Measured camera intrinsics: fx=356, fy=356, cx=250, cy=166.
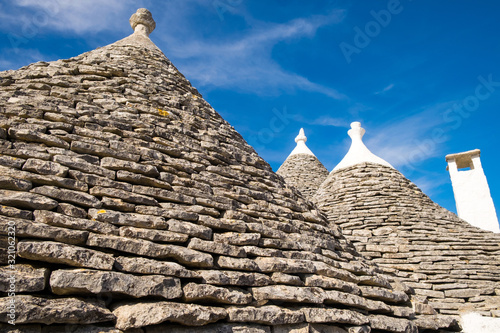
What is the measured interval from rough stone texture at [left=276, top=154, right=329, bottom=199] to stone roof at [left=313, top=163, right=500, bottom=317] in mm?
4606

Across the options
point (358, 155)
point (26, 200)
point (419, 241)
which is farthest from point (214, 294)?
point (358, 155)

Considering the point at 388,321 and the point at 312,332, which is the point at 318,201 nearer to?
the point at 388,321

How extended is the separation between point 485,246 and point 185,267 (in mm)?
6830

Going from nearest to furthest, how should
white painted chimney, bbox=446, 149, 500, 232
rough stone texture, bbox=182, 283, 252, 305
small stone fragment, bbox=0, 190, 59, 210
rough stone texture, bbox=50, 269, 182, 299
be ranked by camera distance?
rough stone texture, bbox=50, 269, 182, 299, small stone fragment, bbox=0, 190, 59, 210, rough stone texture, bbox=182, 283, 252, 305, white painted chimney, bbox=446, 149, 500, 232

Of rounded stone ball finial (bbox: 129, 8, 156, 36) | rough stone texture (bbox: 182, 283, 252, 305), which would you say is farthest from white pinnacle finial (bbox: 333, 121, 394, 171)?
rough stone texture (bbox: 182, 283, 252, 305)

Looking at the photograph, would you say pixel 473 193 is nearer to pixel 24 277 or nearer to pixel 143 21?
pixel 143 21

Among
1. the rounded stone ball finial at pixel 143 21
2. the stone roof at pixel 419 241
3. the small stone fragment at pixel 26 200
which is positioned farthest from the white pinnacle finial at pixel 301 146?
the small stone fragment at pixel 26 200

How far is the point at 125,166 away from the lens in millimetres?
3562

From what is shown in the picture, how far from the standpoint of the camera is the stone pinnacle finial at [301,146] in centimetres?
1595

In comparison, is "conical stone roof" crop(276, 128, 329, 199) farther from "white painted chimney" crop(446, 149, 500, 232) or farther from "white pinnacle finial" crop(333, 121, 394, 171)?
"white painted chimney" crop(446, 149, 500, 232)

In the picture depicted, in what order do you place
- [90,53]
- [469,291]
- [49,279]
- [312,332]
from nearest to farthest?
[49,279] → [312,332] → [90,53] → [469,291]

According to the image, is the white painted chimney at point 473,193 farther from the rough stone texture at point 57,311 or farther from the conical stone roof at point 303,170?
the rough stone texture at point 57,311

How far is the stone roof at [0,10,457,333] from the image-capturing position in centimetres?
240

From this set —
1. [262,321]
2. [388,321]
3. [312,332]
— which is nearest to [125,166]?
[262,321]
